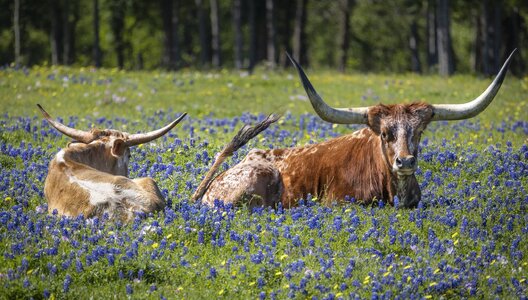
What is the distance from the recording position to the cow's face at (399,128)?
9906 mm

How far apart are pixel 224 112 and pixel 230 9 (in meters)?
35.7

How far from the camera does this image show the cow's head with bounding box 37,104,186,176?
1060cm

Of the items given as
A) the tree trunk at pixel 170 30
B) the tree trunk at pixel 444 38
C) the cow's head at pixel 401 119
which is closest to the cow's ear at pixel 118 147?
the cow's head at pixel 401 119

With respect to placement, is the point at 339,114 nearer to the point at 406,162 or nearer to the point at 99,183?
the point at 406,162

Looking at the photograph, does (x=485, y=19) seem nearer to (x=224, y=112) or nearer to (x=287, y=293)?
(x=224, y=112)

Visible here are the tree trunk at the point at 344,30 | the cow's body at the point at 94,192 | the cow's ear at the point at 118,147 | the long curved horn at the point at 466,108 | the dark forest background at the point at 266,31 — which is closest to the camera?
the cow's body at the point at 94,192

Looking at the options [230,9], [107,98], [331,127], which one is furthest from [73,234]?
[230,9]

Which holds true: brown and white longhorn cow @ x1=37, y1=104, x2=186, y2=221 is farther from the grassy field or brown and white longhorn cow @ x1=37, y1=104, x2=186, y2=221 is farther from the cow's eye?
the cow's eye

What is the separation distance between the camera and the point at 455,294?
7.57m

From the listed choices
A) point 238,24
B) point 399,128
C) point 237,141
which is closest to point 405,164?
point 399,128

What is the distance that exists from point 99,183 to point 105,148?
5.09 feet

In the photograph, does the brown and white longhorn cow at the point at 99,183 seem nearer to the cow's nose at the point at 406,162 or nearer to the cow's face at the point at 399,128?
the cow's face at the point at 399,128

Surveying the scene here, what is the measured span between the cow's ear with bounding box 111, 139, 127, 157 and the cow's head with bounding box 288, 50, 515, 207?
2.73m

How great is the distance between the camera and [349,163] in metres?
10.9
